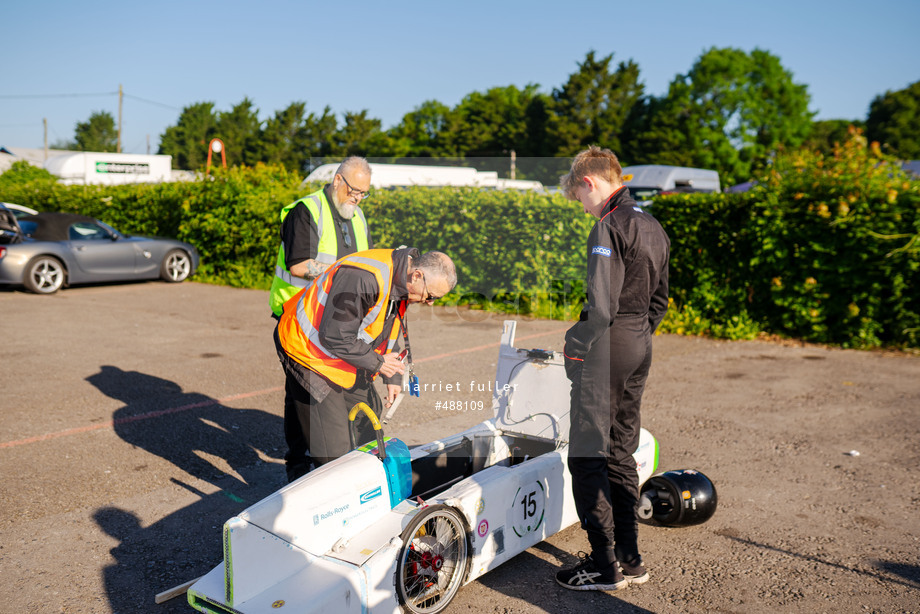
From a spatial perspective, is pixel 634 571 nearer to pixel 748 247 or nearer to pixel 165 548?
pixel 165 548

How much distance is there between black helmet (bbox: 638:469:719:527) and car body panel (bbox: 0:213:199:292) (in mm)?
13458

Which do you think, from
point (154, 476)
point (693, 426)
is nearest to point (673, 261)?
point (693, 426)

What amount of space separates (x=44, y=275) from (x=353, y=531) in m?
13.1

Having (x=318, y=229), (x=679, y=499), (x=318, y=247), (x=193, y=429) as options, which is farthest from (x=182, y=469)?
(x=679, y=499)

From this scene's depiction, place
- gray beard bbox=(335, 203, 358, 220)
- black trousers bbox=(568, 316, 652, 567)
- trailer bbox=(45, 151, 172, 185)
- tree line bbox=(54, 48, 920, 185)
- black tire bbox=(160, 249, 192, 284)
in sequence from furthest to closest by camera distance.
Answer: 1. tree line bbox=(54, 48, 920, 185)
2. trailer bbox=(45, 151, 172, 185)
3. black tire bbox=(160, 249, 192, 284)
4. gray beard bbox=(335, 203, 358, 220)
5. black trousers bbox=(568, 316, 652, 567)

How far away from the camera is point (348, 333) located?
3.54 metres

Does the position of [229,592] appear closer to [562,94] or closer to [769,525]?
[769,525]

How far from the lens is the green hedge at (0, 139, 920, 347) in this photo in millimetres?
9258

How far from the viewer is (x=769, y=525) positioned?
4395mm

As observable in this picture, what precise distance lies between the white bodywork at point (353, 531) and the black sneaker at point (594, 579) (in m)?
0.33

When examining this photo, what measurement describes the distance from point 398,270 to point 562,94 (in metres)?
60.5

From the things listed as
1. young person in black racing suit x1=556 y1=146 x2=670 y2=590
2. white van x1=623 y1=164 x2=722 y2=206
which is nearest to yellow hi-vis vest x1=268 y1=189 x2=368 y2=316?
young person in black racing suit x1=556 y1=146 x2=670 y2=590

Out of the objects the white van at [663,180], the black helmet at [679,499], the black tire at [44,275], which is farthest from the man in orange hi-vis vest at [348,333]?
the white van at [663,180]

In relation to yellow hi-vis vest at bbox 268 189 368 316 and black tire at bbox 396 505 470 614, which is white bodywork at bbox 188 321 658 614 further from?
yellow hi-vis vest at bbox 268 189 368 316
